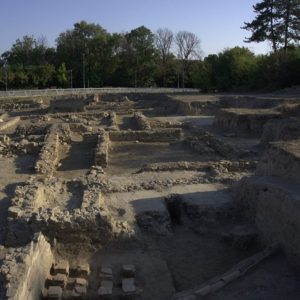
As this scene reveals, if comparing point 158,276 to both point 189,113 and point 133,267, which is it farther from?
point 189,113

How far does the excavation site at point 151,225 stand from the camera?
6.68 meters

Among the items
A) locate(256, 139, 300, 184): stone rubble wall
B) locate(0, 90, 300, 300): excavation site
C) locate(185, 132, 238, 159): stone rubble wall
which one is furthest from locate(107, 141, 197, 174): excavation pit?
locate(256, 139, 300, 184): stone rubble wall

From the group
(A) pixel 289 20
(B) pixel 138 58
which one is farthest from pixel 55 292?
(B) pixel 138 58

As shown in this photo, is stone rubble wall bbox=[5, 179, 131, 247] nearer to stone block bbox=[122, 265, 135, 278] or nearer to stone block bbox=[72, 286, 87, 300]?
stone block bbox=[122, 265, 135, 278]

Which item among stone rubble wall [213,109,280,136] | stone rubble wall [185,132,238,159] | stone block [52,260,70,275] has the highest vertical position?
stone rubble wall [213,109,280,136]

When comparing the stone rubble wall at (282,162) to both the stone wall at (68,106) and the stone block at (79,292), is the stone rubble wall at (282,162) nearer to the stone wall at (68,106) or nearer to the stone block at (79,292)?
the stone block at (79,292)

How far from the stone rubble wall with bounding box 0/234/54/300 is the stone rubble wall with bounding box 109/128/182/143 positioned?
11.4 metres

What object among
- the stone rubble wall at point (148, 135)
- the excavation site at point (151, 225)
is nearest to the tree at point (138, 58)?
the stone rubble wall at point (148, 135)

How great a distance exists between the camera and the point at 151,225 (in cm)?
895

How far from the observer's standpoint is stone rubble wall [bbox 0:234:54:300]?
563 cm

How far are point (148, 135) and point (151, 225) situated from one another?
9635mm

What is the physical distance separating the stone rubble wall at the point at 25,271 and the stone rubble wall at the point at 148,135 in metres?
11.4

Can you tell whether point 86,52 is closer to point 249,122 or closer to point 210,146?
point 249,122

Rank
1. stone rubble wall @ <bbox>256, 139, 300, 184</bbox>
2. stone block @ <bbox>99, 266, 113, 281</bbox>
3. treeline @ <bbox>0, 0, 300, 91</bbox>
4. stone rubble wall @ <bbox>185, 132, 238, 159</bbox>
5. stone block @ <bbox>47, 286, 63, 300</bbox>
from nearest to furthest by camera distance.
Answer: stone block @ <bbox>47, 286, 63, 300</bbox>, stone block @ <bbox>99, 266, 113, 281</bbox>, stone rubble wall @ <bbox>256, 139, 300, 184</bbox>, stone rubble wall @ <bbox>185, 132, 238, 159</bbox>, treeline @ <bbox>0, 0, 300, 91</bbox>
